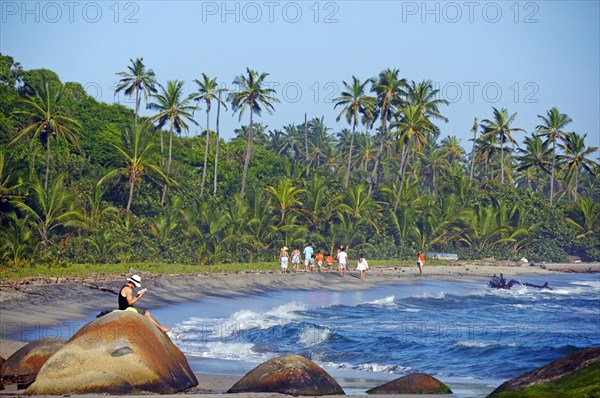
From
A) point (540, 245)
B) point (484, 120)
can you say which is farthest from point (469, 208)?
point (484, 120)

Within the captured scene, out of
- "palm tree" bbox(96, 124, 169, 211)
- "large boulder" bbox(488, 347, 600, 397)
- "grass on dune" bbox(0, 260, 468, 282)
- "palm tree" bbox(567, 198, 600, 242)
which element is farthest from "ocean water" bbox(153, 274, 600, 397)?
"palm tree" bbox(567, 198, 600, 242)

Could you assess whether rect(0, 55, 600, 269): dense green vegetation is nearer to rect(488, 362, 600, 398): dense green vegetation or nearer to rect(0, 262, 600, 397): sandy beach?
rect(0, 262, 600, 397): sandy beach

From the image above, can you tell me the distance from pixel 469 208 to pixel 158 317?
45835 millimetres

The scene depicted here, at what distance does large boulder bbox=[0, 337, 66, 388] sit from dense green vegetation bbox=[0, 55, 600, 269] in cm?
2145

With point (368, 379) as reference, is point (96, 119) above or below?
above

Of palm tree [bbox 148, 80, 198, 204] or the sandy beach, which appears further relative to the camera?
palm tree [bbox 148, 80, 198, 204]

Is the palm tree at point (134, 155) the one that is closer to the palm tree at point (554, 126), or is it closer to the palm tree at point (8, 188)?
the palm tree at point (8, 188)

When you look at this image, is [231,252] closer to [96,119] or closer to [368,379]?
[96,119]

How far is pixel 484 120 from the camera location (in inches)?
3140

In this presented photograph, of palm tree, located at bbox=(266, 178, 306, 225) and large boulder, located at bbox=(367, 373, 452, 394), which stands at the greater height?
palm tree, located at bbox=(266, 178, 306, 225)

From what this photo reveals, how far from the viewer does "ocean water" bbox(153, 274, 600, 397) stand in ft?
58.2

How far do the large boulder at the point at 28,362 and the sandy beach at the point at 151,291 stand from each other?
0.74 m

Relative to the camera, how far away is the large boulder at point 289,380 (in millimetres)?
12031

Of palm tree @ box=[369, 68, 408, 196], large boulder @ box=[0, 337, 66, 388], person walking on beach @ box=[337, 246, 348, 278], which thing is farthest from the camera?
palm tree @ box=[369, 68, 408, 196]
